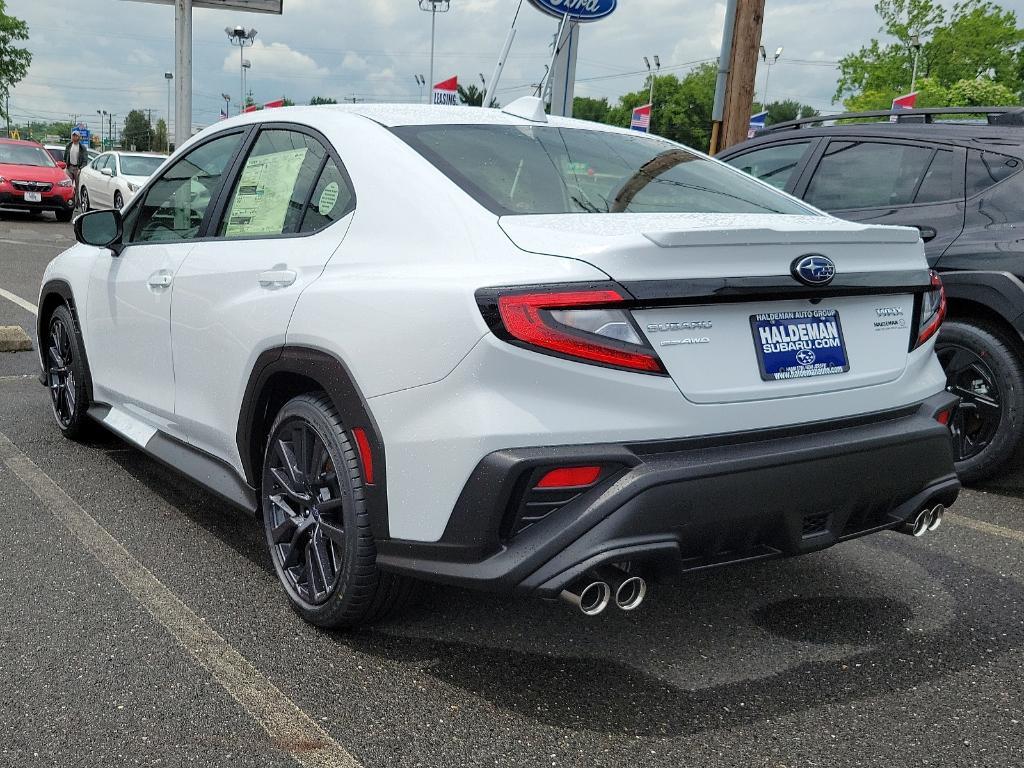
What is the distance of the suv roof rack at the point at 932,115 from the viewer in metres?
4.88

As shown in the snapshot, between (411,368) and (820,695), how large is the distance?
141 cm

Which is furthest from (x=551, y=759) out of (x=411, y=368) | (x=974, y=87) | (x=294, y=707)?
(x=974, y=87)

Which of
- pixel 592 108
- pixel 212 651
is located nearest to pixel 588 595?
pixel 212 651

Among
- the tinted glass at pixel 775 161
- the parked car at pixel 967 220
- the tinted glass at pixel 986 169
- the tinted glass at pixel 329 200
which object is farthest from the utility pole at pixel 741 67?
the tinted glass at pixel 329 200

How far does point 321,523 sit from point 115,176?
19044 mm

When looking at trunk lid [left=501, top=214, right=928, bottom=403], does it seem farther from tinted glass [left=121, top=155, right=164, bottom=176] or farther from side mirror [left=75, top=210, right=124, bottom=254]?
tinted glass [left=121, top=155, right=164, bottom=176]

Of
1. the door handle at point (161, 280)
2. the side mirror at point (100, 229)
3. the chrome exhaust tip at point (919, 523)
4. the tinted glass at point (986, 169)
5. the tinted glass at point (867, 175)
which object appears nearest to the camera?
the chrome exhaust tip at point (919, 523)

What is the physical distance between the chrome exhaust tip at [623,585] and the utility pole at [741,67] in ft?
25.2

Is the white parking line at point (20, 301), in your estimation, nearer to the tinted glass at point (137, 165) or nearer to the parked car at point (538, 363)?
the parked car at point (538, 363)

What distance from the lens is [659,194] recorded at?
302 centimetres

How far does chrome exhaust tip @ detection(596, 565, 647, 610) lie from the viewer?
2.41 metres

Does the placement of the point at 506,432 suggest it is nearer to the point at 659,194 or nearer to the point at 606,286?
the point at 606,286

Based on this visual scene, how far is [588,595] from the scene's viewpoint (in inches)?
94.7

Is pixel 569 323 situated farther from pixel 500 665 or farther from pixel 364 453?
pixel 500 665
